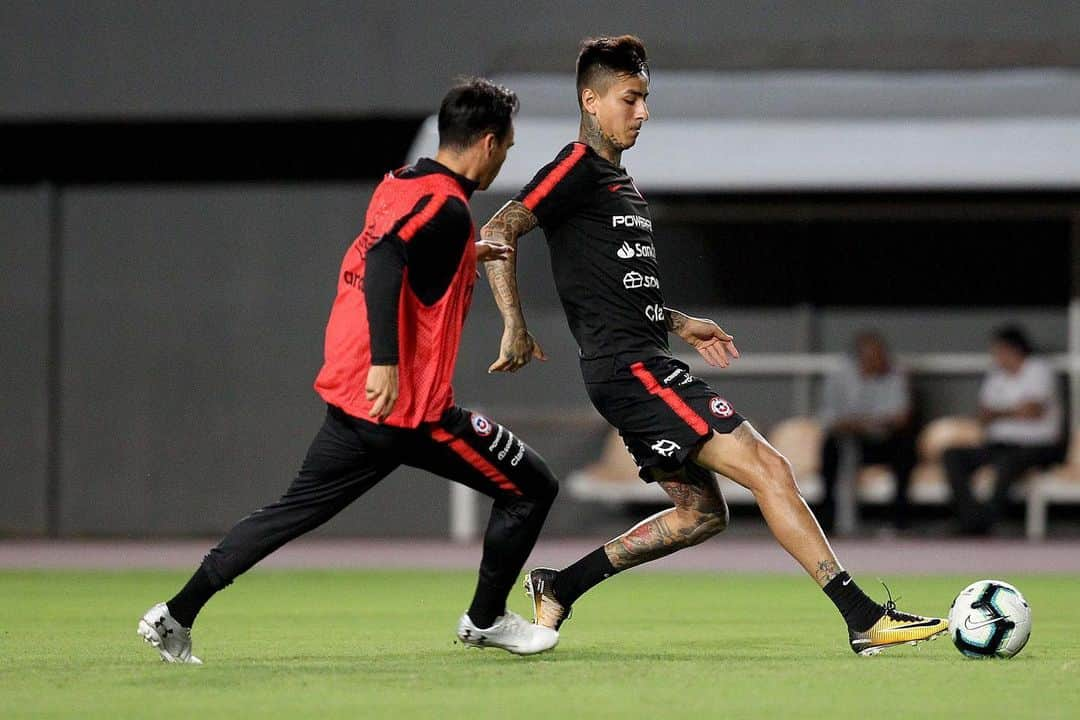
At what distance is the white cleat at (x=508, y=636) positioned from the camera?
21.5ft

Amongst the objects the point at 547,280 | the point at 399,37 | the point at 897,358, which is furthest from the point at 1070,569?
the point at 399,37

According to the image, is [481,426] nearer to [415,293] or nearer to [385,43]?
[415,293]

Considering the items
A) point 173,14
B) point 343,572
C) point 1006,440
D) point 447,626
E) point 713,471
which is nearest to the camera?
point 713,471

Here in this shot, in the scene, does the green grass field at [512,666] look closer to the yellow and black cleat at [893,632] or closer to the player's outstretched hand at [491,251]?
the yellow and black cleat at [893,632]

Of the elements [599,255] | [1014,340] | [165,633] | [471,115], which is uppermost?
[471,115]

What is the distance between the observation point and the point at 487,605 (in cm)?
651

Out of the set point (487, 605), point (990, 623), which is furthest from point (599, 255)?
point (990, 623)

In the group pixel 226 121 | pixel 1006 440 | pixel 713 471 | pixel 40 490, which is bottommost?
pixel 40 490

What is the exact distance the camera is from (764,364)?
1595cm

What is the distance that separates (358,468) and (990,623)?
2.29 metres

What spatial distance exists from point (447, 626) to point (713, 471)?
193 cm

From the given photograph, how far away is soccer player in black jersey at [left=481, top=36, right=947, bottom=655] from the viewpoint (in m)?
6.38

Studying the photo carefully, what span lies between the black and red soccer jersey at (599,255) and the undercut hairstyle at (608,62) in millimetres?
268

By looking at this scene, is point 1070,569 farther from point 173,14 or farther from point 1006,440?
point 173,14
